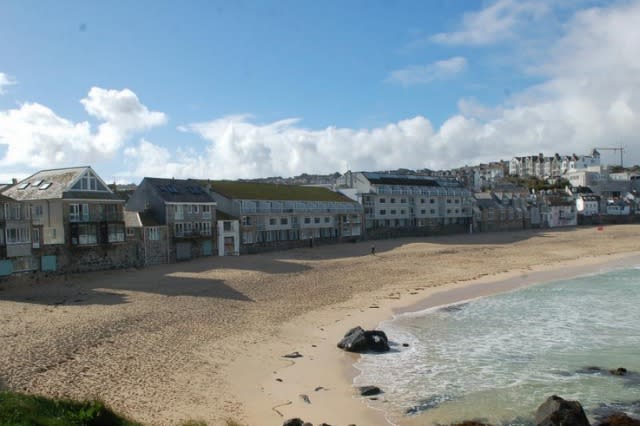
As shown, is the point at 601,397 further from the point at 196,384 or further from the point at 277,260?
the point at 277,260

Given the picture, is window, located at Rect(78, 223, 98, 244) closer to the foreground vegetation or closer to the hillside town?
the hillside town

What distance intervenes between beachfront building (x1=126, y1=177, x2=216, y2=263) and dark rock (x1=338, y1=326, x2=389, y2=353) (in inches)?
941

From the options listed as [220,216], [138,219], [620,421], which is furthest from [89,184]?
[620,421]

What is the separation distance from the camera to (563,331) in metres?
23.6

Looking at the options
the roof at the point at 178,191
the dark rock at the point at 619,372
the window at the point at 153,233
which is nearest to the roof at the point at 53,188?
the window at the point at 153,233

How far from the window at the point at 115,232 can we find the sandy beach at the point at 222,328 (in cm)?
286

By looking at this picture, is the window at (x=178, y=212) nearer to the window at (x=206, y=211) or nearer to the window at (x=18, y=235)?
the window at (x=206, y=211)

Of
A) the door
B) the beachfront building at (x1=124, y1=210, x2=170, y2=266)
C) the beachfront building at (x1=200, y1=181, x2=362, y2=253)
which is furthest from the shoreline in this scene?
the beachfront building at (x1=200, y1=181, x2=362, y2=253)

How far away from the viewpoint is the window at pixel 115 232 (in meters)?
Answer: 36.8

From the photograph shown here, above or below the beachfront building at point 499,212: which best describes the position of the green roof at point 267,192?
above

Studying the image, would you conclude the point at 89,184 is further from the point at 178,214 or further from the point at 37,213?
the point at 178,214

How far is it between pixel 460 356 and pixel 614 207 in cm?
9993

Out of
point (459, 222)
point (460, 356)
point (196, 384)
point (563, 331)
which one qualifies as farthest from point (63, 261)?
point (459, 222)

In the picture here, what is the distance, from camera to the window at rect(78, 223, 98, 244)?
115 ft
